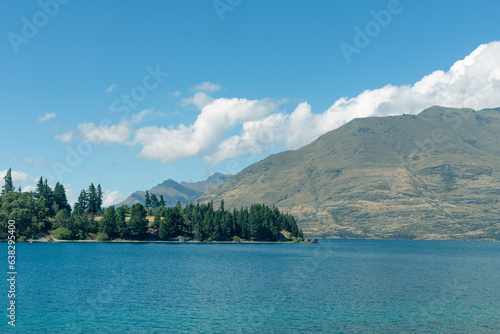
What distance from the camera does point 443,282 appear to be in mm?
107812

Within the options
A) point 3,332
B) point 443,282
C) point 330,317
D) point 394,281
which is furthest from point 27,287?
point 443,282

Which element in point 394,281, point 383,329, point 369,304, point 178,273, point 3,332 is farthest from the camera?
point 178,273

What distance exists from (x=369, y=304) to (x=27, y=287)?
70218mm

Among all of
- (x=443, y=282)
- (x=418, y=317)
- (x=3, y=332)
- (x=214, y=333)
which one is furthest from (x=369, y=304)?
(x=3, y=332)

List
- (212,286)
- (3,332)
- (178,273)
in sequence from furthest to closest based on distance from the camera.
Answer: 1. (178,273)
2. (212,286)
3. (3,332)

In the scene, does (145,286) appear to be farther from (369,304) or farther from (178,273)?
(369,304)

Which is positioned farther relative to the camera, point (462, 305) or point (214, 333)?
point (462, 305)

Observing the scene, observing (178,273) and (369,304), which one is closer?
(369,304)

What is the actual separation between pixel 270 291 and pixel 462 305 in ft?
123

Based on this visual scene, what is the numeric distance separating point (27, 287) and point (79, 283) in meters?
10.8

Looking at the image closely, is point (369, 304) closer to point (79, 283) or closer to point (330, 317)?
point (330, 317)

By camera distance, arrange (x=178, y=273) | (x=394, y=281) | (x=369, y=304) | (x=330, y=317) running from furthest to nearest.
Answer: (x=178, y=273), (x=394, y=281), (x=369, y=304), (x=330, y=317)

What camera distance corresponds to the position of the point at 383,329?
2266 inches

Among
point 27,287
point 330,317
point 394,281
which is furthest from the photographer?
point 394,281
